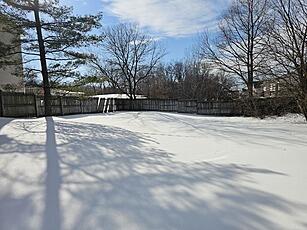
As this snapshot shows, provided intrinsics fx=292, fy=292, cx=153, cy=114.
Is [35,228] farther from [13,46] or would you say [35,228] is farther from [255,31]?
[255,31]

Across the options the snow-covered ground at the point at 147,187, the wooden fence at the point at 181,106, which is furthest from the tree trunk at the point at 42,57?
the wooden fence at the point at 181,106

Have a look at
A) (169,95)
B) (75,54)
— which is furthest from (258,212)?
(169,95)

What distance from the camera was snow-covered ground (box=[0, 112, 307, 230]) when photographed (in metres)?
2.80

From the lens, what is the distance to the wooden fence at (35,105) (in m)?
12.4

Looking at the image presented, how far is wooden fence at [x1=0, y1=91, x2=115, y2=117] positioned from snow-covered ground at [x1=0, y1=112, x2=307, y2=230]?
6783 mm

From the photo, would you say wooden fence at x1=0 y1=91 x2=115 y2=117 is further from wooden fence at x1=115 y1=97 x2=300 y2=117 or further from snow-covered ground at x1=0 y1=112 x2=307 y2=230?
snow-covered ground at x1=0 y1=112 x2=307 y2=230

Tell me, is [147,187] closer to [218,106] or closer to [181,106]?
[218,106]

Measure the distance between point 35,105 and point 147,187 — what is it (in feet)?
40.9

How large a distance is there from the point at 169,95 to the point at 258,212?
36.3 meters

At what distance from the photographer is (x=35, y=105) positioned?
576 inches

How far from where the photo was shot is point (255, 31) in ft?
67.7

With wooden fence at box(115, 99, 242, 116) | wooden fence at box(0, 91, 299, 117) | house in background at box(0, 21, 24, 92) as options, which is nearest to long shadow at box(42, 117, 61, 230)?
wooden fence at box(0, 91, 299, 117)

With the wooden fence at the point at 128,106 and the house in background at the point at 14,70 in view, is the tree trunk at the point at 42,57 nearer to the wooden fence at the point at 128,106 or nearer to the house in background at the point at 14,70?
the house in background at the point at 14,70

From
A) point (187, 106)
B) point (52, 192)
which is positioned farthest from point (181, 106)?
point (52, 192)
